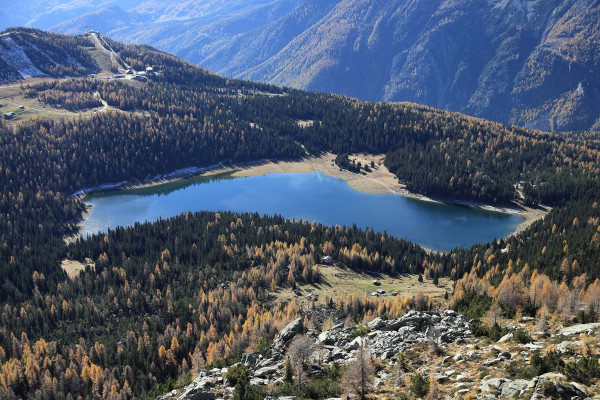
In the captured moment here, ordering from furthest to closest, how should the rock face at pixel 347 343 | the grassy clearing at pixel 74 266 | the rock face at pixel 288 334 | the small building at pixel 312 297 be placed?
the grassy clearing at pixel 74 266 < the small building at pixel 312 297 < the rock face at pixel 288 334 < the rock face at pixel 347 343

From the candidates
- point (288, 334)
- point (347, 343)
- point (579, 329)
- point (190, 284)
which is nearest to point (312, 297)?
point (190, 284)

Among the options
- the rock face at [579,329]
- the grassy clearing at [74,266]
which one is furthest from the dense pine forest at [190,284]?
the rock face at [579,329]

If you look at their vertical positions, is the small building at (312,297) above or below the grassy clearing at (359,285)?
below

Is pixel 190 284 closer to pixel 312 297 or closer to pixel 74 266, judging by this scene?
pixel 312 297

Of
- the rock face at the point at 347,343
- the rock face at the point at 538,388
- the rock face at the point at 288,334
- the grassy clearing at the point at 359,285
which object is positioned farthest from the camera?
the grassy clearing at the point at 359,285

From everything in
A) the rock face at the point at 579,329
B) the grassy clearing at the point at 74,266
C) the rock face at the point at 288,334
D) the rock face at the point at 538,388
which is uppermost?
the rock face at the point at 579,329

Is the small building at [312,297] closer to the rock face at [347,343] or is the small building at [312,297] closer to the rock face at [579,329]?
the rock face at [347,343]

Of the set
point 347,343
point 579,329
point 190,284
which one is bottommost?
point 190,284

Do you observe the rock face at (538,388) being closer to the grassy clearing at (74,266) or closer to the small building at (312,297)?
the small building at (312,297)

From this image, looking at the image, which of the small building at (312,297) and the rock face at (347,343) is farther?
the small building at (312,297)

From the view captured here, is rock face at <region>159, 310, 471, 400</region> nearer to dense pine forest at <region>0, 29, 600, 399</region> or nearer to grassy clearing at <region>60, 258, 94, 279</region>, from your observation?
dense pine forest at <region>0, 29, 600, 399</region>
